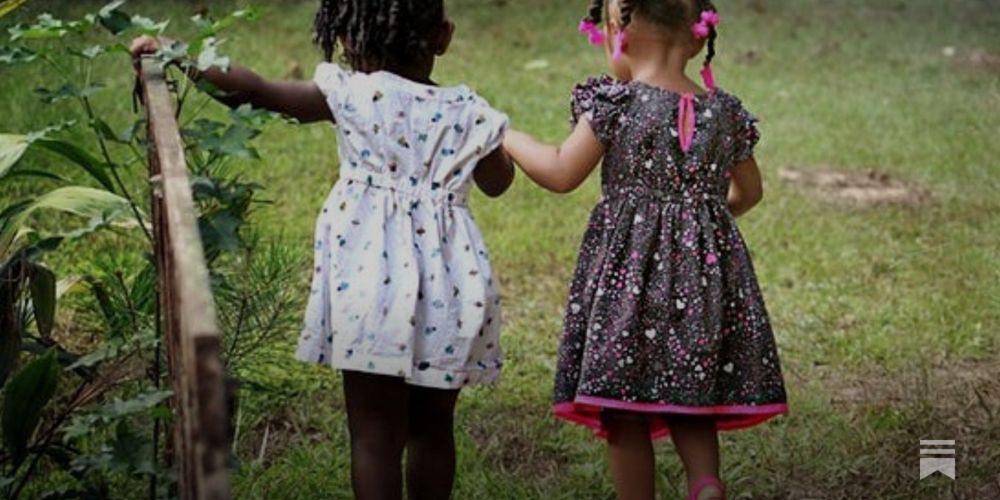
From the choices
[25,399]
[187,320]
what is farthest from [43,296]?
[187,320]

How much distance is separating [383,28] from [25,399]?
2.97 ft

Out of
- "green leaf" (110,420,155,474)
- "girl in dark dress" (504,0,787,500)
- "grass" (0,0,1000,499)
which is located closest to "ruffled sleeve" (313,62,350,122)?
"girl in dark dress" (504,0,787,500)

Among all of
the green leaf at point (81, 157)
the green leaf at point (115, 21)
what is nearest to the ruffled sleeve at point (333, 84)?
the green leaf at point (115, 21)

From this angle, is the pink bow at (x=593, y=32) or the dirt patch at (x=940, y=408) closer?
the pink bow at (x=593, y=32)

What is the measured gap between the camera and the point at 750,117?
140 inches

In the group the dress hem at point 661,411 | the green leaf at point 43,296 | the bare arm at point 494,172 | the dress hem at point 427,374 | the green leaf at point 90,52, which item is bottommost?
the dress hem at point 661,411

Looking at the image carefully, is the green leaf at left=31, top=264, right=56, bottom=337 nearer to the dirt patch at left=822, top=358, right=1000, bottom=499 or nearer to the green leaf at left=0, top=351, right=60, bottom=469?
the green leaf at left=0, top=351, right=60, bottom=469

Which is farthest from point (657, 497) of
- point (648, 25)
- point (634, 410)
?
point (648, 25)

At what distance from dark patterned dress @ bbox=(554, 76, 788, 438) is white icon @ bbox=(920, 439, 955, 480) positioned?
758 mm

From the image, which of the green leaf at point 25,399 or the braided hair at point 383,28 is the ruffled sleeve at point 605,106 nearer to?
the braided hair at point 383,28

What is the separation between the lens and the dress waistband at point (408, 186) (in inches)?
124

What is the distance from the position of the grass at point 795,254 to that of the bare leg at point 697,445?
519 millimetres

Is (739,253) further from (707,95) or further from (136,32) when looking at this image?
(136,32)

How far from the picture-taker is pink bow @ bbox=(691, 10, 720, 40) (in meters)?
3.44
